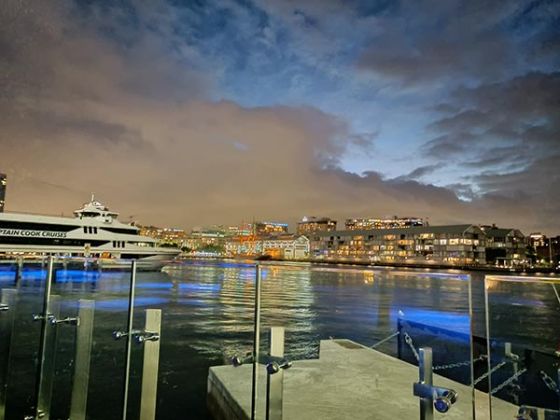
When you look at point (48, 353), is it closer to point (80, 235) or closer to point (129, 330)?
point (129, 330)

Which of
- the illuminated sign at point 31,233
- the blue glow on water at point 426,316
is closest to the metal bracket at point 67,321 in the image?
the blue glow on water at point 426,316

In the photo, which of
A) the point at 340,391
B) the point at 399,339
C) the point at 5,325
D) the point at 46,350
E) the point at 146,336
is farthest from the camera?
the point at 399,339

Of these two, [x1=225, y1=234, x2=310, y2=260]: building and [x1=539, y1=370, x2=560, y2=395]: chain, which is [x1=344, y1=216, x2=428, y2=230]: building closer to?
[x1=225, y1=234, x2=310, y2=260]: building

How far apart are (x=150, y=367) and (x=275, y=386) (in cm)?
87

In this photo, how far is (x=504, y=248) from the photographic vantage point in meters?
68.6

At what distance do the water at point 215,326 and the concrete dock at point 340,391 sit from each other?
0.36 m

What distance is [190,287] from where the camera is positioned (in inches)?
813

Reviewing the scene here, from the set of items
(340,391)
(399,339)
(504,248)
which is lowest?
(340,391)

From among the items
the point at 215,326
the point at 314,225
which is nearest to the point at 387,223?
the point at 314,225

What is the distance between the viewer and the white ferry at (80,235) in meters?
29.2

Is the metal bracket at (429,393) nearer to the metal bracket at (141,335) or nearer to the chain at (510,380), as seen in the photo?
the chain at (510,380)

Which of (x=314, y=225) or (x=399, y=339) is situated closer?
(x=399, y=339)

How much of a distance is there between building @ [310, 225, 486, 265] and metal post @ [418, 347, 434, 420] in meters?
67.7

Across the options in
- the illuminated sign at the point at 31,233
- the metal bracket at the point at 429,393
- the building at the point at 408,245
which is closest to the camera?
the metal bracket at the point at 429,393
